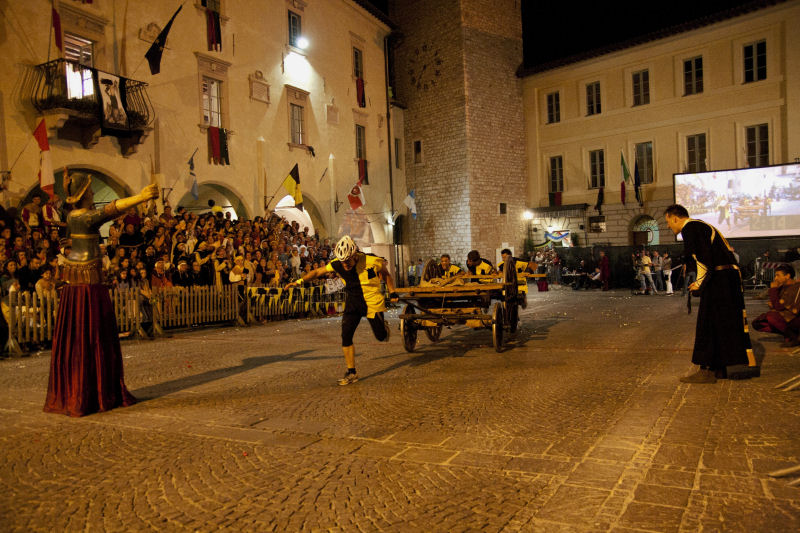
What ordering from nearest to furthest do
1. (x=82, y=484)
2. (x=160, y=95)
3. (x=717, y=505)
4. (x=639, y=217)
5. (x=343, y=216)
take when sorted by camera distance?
(x=717, y=505), (x=82, y=484), (x=160, y=95), (x=343, y=216), (x=639, y=217)

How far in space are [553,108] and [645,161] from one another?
21.8 ft

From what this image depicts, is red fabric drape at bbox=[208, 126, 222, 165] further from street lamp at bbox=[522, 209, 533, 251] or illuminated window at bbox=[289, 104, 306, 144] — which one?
street lamp at bbox=[522, 209, 533, 251]

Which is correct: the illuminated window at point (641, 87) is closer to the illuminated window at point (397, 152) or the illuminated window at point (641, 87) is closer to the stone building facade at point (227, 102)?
the illuminated window at point (397, 152)

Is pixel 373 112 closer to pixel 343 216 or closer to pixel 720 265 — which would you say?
pixel 343 216

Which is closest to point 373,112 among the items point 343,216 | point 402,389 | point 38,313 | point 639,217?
point 343,216

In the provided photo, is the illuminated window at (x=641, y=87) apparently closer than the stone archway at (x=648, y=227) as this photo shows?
Yes

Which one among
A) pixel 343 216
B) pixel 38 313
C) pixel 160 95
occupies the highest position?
pixel 160 95

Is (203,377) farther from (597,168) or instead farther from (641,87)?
(641,87)

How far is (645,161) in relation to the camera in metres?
33.2

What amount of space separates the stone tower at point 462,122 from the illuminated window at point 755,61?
12.3 m

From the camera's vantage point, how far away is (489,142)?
3478cm

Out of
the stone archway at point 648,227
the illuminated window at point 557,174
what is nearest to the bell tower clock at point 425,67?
the illuminated window at point 557,174

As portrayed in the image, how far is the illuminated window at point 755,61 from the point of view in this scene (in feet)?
96.1

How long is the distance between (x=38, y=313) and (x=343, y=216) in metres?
17.2
